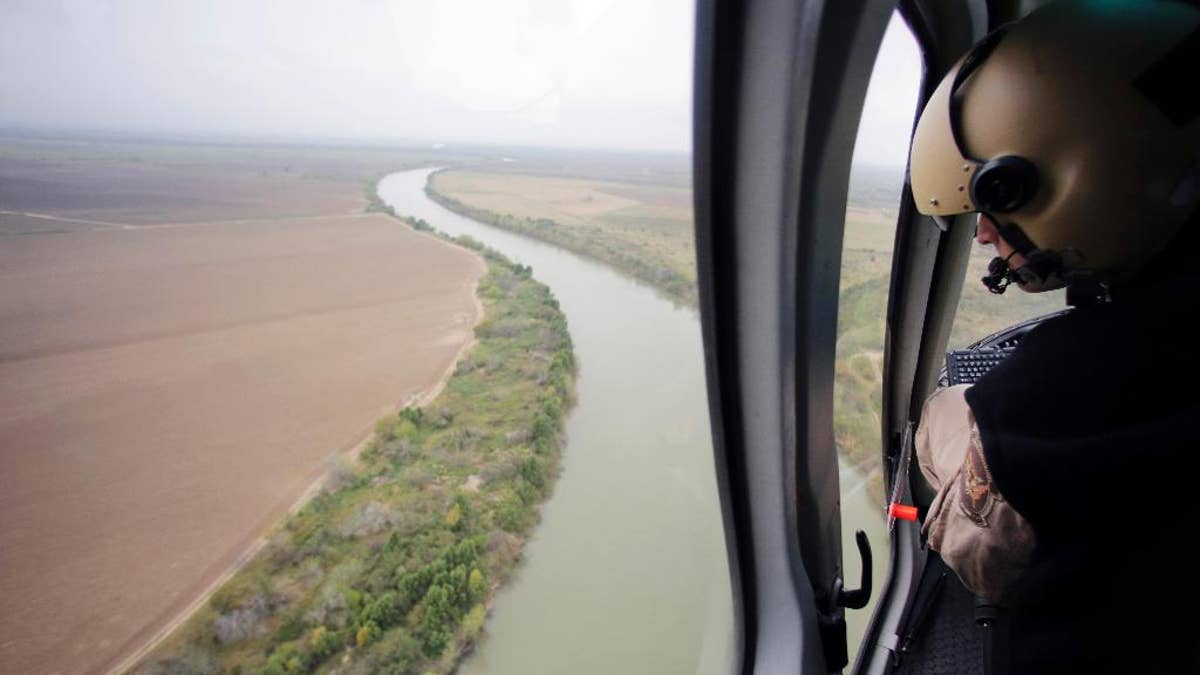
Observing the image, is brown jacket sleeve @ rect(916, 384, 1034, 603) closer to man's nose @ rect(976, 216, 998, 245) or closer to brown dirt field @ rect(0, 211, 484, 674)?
man's nose @ rect(976, 216, 998, 245)

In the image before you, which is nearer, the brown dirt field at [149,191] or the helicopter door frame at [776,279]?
the helicopter door frame at [776,279]

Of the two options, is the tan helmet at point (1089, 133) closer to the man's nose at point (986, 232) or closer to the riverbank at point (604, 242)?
the man's nose at point (986, 232)

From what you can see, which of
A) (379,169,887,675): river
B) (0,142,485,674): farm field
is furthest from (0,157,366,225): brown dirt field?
(379,169,887,675): river


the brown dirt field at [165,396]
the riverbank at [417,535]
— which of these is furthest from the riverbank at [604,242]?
the brown dirt field at [165,396]

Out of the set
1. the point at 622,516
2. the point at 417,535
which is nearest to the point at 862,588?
the point at 417,535

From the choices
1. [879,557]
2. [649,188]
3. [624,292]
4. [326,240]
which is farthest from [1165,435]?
[326,240]

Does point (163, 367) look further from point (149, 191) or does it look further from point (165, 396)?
point (149, 191)

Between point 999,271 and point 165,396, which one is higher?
point 999,271

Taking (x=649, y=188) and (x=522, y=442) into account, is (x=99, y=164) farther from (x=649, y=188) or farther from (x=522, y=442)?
(x=522, y=442)
